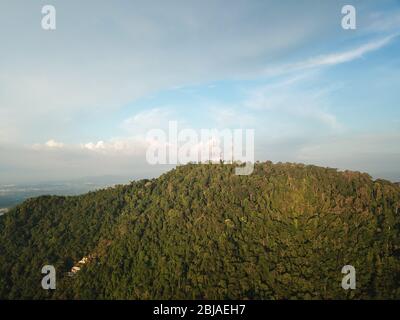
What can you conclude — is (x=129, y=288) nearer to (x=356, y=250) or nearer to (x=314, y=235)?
(x=314, y=235)

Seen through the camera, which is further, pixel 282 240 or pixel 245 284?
pixel 282 240

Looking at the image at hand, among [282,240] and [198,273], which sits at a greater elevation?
[282,240]

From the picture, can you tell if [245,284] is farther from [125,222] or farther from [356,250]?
[125,222]

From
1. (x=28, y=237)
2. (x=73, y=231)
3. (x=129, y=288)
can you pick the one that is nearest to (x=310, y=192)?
(x=129, y=288)

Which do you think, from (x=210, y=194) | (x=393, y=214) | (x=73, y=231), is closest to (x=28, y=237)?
(x=73, y=231)

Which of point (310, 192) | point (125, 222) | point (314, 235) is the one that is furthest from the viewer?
point (125, 222)
